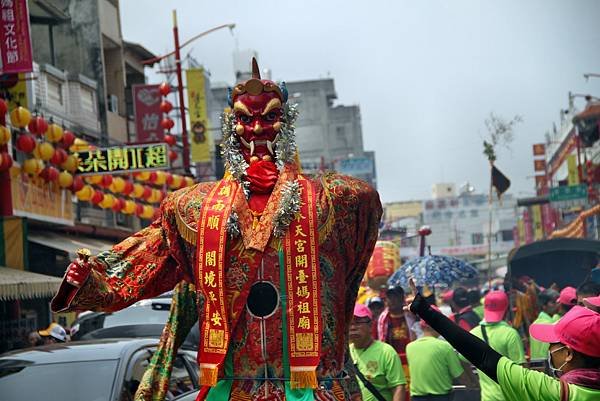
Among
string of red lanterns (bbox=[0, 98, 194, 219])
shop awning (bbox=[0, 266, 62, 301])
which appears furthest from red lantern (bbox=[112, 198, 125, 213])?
shop awning (bbox=[0, 266, 62, 301])

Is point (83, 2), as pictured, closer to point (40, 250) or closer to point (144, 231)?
point (40, 250)

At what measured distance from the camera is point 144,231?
19.3 feet

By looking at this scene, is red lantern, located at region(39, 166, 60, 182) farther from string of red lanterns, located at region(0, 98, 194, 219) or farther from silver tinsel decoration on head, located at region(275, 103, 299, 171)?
silver tinsel decoration on head, located at region(275, 103, 299, 171)

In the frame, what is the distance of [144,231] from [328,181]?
99cm

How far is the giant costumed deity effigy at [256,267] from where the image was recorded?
5465mm

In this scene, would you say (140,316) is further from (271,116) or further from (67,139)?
(271,116)

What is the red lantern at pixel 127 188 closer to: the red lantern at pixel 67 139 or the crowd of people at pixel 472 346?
the red lantern at pixel 67 139

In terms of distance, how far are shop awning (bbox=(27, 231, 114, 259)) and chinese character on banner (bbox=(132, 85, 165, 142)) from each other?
538 centimetres

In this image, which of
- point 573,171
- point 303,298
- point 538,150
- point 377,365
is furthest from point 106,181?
point 538,150

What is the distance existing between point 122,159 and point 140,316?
7.46 m

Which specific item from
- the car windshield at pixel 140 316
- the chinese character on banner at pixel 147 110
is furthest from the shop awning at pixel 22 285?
the chinese character on banner at pixel 147 110

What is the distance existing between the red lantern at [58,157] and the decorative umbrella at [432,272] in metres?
6.65

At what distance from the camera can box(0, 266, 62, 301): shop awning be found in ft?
50.7

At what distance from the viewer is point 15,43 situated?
16.2 metres
